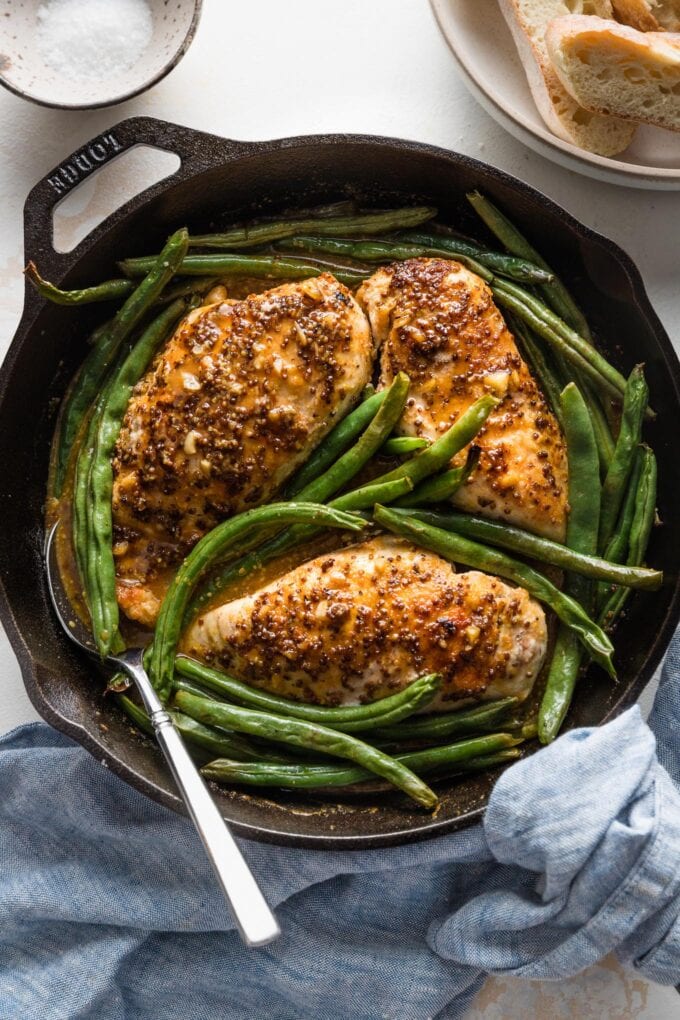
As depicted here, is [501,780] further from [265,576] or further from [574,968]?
[265,576]

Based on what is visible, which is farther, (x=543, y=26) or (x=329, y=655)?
(x=543, y=26)

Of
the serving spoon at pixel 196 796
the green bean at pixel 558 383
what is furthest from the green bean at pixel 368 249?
the serving spoon at pixel 196 796

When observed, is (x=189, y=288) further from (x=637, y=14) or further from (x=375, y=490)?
(x=637, y=14)

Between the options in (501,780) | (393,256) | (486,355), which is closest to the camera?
(501,780)

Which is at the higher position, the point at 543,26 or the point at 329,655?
the point at 543,26

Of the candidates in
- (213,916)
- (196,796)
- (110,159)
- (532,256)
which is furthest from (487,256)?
(213,916)

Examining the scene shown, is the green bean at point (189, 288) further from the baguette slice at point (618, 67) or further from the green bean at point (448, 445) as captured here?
the baguette slice at point (618, 67)

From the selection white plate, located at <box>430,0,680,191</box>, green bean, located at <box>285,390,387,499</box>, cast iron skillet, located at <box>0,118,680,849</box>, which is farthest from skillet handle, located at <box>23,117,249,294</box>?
green bean, located at <box>285,390,387,499</box>

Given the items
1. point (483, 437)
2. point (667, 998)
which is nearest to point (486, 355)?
point (483, 437)
